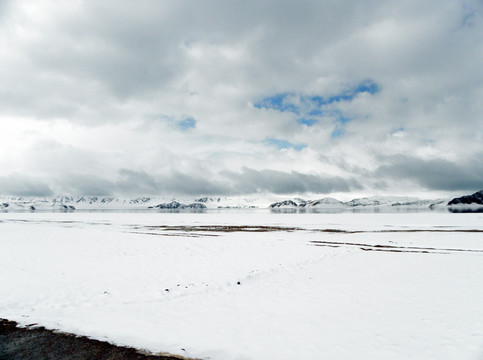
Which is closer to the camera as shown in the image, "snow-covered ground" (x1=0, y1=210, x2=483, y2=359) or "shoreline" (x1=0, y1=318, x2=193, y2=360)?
"shoreline" (x1=0, y1=318, x2=193, y2=360)

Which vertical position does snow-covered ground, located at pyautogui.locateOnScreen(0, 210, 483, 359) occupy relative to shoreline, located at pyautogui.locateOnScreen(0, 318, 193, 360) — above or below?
below

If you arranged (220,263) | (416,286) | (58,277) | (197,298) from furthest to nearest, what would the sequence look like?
(220,263)
(58,277)
(416,286)
(197,298)

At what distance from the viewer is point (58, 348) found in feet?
24.2

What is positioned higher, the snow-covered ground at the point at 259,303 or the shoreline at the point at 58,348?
the shoreline at the point at 58,348

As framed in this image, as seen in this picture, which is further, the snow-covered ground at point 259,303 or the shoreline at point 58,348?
the snow-covered ground at point 259,303

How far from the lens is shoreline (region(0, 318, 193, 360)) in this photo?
702 cm

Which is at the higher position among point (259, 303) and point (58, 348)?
point (58, 348)

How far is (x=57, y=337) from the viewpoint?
8008 millimetres

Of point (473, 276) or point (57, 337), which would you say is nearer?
point (57, 337)

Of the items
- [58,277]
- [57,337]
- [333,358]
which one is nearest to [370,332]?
[333,358]

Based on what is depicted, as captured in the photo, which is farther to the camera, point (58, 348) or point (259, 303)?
point (259, 303)

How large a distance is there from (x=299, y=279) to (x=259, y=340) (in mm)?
7629

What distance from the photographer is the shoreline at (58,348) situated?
23.0ft

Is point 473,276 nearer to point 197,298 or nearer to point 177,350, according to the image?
point 197,298
